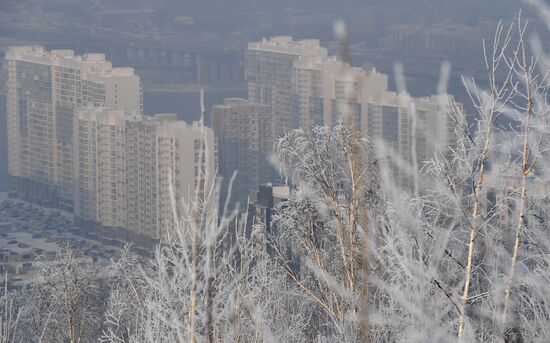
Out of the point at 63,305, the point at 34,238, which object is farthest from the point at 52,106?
the point at 63,305

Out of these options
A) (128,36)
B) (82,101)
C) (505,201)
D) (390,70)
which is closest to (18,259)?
(82,101)

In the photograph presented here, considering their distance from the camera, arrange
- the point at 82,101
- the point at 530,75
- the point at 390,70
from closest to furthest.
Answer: the point at 530,75, the point at 82,101, the point at 390,70

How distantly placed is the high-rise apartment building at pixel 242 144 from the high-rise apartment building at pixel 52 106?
3.14ft

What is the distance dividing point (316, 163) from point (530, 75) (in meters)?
0.49

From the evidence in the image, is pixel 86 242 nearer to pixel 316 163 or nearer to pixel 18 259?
pixel 18 259

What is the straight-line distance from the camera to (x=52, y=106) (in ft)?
44.0

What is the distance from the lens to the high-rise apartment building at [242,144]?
11.4m

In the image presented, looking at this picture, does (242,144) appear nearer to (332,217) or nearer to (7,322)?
(7,322)

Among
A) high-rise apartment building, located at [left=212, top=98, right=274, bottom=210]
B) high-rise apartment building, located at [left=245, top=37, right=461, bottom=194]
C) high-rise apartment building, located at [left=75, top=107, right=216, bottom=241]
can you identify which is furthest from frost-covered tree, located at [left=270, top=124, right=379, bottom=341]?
high-rise apartment building, located at [left=212, top=98, right=274, bottom=210]

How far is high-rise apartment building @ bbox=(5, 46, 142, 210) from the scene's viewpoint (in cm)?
1259

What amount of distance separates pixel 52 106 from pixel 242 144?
263cm

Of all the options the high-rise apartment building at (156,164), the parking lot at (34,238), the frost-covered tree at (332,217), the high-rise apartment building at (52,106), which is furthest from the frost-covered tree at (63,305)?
the high-rise apartment building at (52,106)

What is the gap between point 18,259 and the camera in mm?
9078

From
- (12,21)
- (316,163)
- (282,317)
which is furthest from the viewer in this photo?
(12,21)
